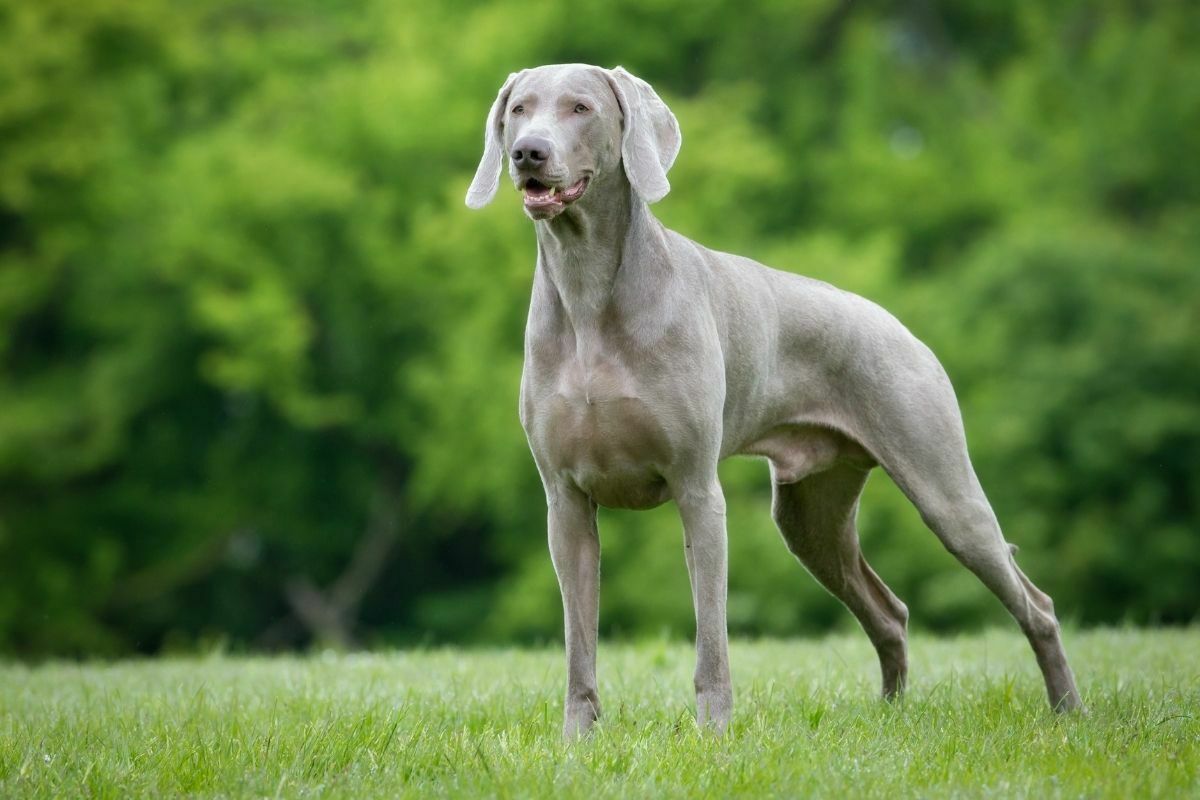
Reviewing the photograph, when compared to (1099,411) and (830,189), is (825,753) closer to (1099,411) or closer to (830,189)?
(1099,411)

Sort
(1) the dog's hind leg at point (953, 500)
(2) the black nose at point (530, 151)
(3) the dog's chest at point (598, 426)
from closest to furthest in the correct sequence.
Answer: (2) the black nose at point (530, 151) < (3) the dog's chest at point (598, 426) < (1) the dog's hind leg at point (953, 500)

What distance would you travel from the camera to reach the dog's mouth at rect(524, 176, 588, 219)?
4.96 meters

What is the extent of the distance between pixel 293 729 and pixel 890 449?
7.78ft

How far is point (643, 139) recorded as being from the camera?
525 centimetres

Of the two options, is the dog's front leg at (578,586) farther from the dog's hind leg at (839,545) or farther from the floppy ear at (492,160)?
the dog's hind leg at (839,545)

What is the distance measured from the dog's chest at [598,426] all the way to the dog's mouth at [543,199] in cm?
52

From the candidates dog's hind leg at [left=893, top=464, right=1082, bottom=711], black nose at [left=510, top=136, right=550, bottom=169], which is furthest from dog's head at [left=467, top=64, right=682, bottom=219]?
dog's hind leg at [left=893, top=464, right=1082, bottom=711]

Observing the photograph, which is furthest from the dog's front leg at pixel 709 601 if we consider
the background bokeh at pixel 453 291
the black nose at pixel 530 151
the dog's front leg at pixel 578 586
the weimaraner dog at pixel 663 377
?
the background bokeh at pixel 453 291

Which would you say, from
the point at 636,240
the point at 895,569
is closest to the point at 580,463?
the point at 636,240

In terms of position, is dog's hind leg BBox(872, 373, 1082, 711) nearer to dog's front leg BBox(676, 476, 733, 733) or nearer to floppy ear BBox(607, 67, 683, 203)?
dog's front leg BBox(676, 476, 733, 733)

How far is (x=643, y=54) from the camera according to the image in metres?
26.1

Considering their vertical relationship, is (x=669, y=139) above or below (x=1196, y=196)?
below

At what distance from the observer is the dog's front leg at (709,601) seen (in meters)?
5.21

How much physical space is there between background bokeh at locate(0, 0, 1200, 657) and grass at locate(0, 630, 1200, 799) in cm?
1361
